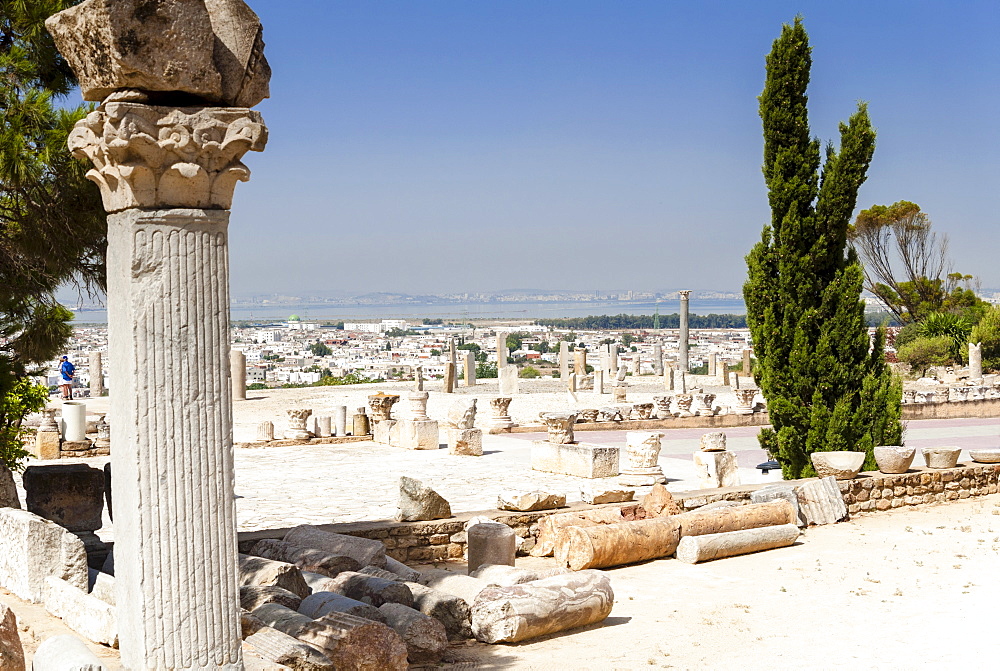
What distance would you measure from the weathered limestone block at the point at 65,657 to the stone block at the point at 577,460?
11578mm

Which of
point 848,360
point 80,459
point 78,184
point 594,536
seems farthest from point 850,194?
point 80,459

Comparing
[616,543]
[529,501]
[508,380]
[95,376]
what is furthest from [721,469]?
[95,376]

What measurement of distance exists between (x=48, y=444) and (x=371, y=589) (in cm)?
1313

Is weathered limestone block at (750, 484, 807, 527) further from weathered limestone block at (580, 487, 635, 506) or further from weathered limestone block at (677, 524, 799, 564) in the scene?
weathered limestone block at (580, 487, 635, 506)

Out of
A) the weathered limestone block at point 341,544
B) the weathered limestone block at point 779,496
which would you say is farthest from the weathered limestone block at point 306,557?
the weathered limestone block at point 779,496

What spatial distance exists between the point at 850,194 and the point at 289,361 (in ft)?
171

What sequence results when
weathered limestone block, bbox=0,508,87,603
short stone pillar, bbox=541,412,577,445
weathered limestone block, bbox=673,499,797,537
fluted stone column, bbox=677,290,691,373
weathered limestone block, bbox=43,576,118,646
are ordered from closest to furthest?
weathered limestone block, bbox=43,576,118,646 → weathered limestone block, bbox=0,508,87,603 → weathered limestone block, bbox=673,499,797,537 → short stone pillar, bbox=541,412,577,445 → fluted stone column, bbox=677,290,691,373

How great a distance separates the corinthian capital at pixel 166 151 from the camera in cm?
402

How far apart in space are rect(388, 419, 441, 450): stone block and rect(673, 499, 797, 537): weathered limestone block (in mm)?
9218

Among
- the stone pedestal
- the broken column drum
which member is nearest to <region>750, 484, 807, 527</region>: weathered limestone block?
the stone pedestal

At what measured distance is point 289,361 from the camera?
6169cm

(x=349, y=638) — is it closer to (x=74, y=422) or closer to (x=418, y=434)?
(x=418, y=434)

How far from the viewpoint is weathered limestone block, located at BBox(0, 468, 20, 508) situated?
8.03 m

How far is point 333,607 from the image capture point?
250 inches
